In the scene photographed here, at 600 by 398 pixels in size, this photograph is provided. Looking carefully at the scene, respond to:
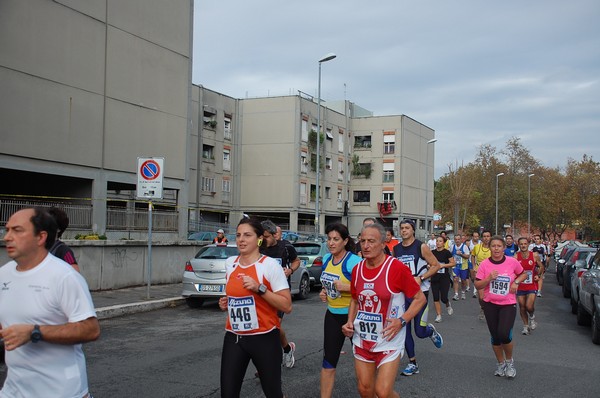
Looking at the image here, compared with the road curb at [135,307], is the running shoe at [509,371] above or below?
above

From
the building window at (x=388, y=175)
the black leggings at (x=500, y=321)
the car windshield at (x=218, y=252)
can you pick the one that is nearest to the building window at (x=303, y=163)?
the building window at (x=388, y=175)

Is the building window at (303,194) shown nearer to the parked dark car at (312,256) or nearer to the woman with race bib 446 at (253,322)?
the parked dark car at (312,256)

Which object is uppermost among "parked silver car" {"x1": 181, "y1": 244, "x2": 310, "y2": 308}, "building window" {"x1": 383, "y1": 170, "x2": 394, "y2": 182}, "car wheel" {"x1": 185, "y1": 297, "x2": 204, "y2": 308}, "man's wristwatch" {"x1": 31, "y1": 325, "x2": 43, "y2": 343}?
"building window" {"x1": 383, "y1": 170, "x2": 394, "y2": 182}

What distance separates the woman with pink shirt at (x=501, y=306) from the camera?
25.0 ft

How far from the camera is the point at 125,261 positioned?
1683 cm

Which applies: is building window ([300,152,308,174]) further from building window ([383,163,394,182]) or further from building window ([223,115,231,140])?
building window ([383,163,394,182])

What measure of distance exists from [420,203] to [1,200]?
5369 cm

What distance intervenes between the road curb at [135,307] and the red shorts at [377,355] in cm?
838

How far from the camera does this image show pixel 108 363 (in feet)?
27.0

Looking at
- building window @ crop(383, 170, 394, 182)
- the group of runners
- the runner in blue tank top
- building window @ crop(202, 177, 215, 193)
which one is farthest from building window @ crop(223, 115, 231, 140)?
the group of runners

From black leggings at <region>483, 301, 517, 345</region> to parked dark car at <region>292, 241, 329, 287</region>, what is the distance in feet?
34.9

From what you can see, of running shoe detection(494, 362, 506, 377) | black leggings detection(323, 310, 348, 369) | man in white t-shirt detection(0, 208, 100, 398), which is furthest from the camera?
running shoe detection(494, 362, 506, 377)

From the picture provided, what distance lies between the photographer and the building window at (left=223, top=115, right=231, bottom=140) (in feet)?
166

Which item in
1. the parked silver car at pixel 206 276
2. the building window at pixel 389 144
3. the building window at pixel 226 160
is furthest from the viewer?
the building window at pixel 389 144
